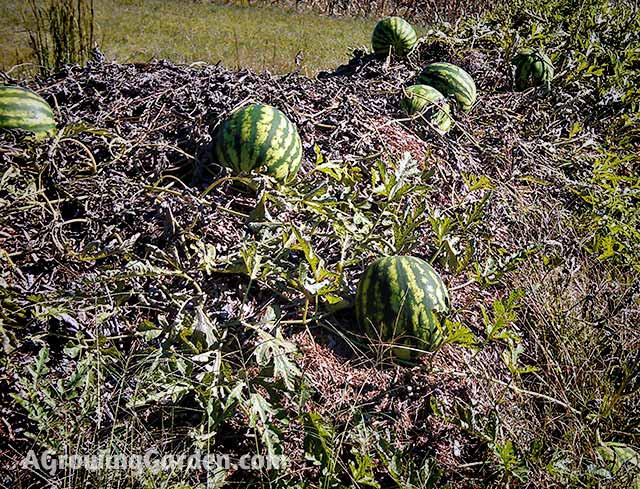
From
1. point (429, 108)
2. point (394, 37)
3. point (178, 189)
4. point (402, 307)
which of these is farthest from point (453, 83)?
point (402, 307)

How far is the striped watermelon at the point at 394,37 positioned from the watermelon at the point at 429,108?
1.28 metres

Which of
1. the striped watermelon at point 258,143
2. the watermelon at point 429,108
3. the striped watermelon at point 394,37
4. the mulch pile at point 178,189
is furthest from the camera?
the striped watermelon at point 394,37

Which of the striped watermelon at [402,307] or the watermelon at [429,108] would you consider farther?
the watermelon at [429,108]

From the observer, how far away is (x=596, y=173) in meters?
3.96

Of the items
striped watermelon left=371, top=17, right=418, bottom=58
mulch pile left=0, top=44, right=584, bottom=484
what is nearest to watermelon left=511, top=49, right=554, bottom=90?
mulch pile left=0, top=44, right=584, bottom=484

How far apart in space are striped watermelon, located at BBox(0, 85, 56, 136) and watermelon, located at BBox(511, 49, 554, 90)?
3.75 meters

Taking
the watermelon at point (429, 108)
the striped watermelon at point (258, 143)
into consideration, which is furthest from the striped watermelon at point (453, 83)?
the striped watermelon at point (258, 143)

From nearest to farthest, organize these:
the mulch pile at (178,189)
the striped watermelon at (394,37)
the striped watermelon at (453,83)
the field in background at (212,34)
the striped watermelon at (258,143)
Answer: the mulch pile at (178,189) < the striped watermelon at (258,143) < the striped watermelon at (453,83) < the striped watermelon at (394,37) < the field in background at (212,34)

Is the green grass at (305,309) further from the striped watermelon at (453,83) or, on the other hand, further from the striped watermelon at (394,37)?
the striped watermelon at (394,37)

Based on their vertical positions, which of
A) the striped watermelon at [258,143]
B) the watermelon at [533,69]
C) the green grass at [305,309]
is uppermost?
the watermelon at [533,69]

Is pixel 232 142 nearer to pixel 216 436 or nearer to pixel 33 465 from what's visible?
pixel 216 436

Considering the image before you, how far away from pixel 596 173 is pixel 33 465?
12.1ft

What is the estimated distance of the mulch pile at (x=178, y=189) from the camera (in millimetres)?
2316

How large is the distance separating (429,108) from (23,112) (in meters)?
2.48
